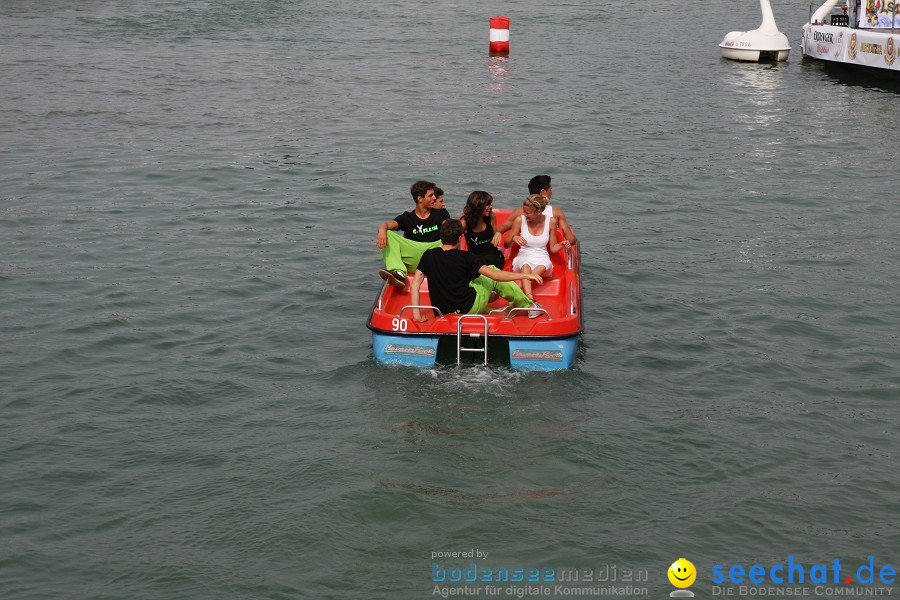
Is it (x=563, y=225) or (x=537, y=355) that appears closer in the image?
(x=537, y=355)

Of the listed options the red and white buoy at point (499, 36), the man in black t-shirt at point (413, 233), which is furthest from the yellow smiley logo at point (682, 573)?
the red and white buoy at point (499, 36)

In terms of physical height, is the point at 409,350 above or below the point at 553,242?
below

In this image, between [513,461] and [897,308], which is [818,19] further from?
[513,461]

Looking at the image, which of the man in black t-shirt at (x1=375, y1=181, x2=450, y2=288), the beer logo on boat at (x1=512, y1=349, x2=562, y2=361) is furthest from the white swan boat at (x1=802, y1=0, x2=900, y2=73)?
the beer logo on boat at (x1=512, y1=349, x2=562, y2=361)

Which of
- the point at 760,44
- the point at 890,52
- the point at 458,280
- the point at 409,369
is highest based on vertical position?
the point at 760,44

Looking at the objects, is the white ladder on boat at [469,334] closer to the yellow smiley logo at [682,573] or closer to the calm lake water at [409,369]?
the calm lake water at [409,369]

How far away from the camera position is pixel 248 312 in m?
13.1

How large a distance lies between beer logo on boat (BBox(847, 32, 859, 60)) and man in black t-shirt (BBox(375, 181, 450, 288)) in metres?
19.8

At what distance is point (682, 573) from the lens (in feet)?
26.3

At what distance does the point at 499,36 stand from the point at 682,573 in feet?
82.9

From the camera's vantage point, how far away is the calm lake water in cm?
843

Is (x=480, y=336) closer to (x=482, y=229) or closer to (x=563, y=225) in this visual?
(x=482, y=229)

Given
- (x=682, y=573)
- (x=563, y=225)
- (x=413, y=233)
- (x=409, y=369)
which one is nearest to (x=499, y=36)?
(x=563, y=225)

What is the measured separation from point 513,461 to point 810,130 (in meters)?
16.1
